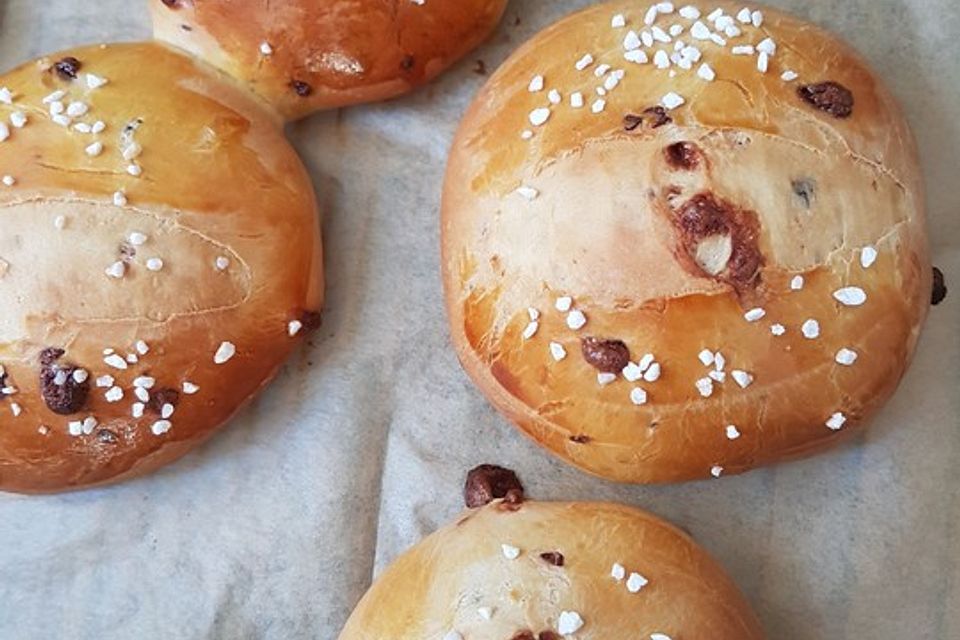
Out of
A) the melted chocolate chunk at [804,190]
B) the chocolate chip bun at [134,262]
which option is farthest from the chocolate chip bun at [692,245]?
the chocolate chip bun at [134,262]

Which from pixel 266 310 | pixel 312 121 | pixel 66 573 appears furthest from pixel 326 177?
pixel 66 573

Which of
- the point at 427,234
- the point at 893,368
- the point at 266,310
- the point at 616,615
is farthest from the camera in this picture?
the point at 427,234

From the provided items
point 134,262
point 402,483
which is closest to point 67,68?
point 134,262

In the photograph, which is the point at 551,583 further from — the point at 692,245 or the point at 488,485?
the point at 692,245

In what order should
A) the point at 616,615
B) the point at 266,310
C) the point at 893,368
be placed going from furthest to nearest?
the point at 266,310
the point at 893,368
the point at 616,615

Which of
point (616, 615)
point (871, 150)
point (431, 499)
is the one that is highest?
point (871, 150)

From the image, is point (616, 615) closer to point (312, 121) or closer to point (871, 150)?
point (871, 150)
